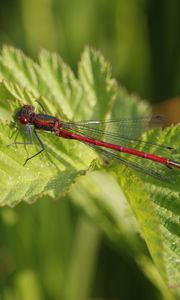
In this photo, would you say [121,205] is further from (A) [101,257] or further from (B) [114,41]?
(B) [114,41]

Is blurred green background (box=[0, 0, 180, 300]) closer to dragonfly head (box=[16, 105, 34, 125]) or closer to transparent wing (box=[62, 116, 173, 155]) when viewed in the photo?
transparent wing (box=[62, 116, 173, 155])

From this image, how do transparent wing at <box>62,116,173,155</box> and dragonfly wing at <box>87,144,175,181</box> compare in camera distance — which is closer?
dragonfly wing at <box>87,144,175,181</box>

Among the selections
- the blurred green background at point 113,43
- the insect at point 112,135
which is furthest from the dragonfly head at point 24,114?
the blurred green background at point 113,43

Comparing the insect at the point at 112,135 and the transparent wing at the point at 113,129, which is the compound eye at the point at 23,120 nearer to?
the insect at the point at 112,135

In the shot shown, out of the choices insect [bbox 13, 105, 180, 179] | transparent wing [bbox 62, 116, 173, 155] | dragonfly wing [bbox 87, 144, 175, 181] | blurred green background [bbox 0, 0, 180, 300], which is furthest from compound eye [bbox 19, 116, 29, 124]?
blurred green background [bbox 0, 0, 180, 300]

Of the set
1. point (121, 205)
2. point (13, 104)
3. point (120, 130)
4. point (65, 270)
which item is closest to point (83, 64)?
point (120, 130)

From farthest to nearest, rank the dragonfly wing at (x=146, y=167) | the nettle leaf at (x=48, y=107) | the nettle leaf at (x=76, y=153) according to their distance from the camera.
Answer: the dragonfly wing at (x=146, y=167)
the nettle leaf at (x=48, y=107)
the nettle leaf at (x=76, y=153)
